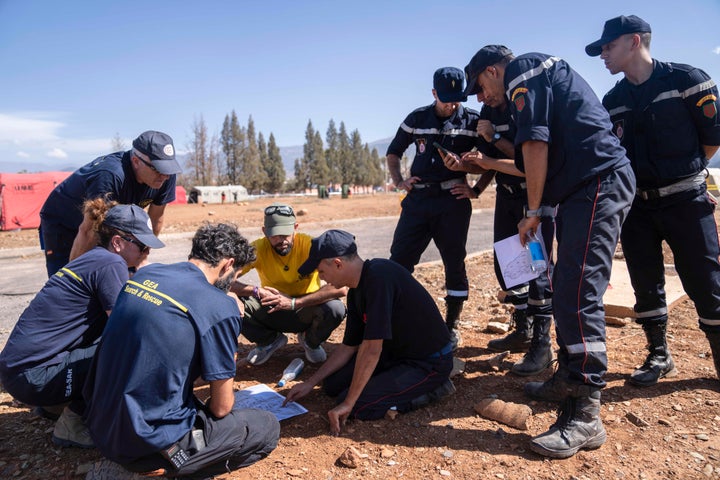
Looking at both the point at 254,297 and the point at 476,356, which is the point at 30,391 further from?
the point at 476,356

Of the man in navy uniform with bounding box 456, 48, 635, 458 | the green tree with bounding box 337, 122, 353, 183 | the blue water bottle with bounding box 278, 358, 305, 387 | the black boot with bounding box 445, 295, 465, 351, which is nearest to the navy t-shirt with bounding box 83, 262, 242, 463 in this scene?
the blue water bottle with bounding box 278, 358, 305, 387

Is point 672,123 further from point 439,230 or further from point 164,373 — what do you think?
point 164,373

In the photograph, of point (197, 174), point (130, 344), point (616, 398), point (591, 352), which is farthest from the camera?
point (197, 174)

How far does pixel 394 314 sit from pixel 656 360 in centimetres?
185

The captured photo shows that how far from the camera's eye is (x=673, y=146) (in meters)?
3.15

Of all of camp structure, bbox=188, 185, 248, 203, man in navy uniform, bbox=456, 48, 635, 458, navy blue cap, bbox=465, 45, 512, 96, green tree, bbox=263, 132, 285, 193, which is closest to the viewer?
Answer: man in navy uniform, bbox=456, 48, 635, 458

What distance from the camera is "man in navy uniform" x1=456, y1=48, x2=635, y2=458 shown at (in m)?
2.60

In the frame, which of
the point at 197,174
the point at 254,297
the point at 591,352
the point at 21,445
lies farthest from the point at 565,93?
the point at 197,174

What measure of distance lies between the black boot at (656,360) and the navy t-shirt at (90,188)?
3.77 meters

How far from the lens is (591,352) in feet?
8.46

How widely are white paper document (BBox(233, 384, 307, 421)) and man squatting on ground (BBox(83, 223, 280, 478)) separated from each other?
2.45 feet

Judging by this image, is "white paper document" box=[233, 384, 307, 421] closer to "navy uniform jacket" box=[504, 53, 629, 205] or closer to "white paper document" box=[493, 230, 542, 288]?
"white paper document" box=[493, 230, 542, 288]

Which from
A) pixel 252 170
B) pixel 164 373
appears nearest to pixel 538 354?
pixel 164 373

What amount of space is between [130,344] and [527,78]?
235 cm
